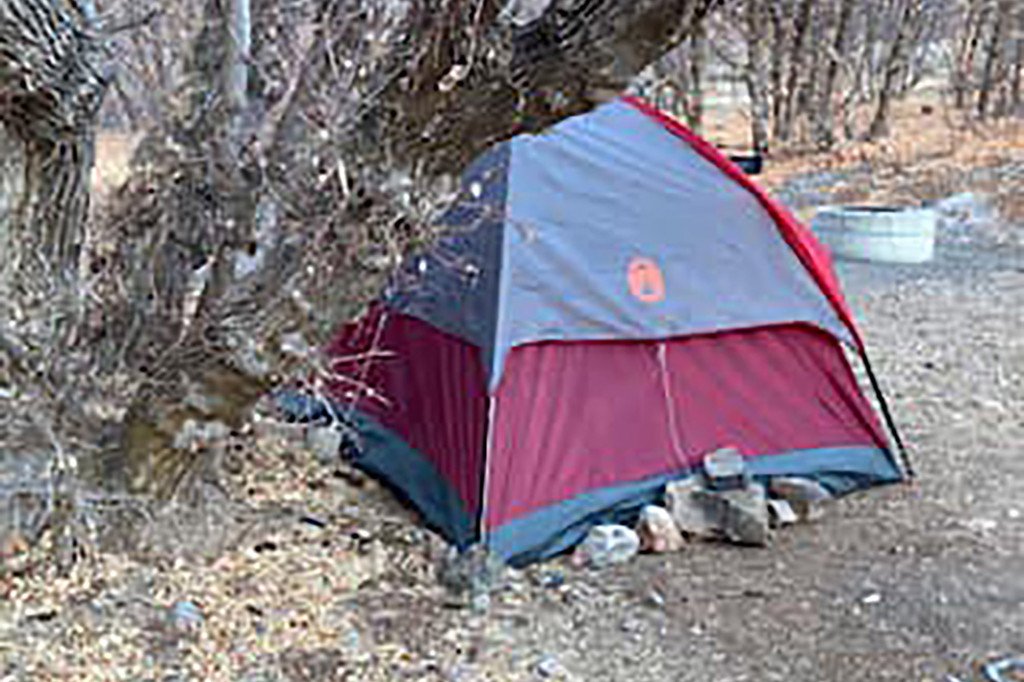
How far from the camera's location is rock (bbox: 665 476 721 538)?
450 cm

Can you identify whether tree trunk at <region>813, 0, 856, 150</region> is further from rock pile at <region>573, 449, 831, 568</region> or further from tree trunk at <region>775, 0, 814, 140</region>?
rock pile at <region>573, 449, 831, 568</region>

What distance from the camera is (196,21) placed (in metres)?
4.89

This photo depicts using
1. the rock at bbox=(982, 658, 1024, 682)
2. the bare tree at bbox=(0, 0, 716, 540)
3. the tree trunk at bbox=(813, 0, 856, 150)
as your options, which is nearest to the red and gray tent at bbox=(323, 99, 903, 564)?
the bare tree at bbox=(0, 0, 716, 540)

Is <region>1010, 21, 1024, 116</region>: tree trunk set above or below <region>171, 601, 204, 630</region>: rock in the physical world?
above

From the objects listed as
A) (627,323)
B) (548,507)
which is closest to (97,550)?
(548,507)

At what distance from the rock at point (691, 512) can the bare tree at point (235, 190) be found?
153 centimetres

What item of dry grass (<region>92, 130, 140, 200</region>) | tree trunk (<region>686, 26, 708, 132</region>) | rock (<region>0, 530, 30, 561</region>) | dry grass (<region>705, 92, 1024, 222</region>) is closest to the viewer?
rock (<region>0, 530, 30, 561</region>)

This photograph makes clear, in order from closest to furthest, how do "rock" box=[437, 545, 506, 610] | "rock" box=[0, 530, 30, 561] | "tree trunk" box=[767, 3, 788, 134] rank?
"rock" box=[0, 530, 30, 561] < "rock" box=[437, 545, 506, 610] < "tree trunk" box=[767, 3, 788, 134]

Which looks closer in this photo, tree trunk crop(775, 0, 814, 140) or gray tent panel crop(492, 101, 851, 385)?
gray tent panel crop(492, 101, 851, 385)

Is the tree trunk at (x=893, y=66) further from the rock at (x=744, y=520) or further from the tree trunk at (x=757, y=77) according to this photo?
the rock at (x=744, y=520)

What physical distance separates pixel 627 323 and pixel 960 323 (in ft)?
14.4

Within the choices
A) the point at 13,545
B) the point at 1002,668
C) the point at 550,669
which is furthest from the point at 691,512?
the point at 13,545

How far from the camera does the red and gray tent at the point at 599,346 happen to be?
4.35 meters

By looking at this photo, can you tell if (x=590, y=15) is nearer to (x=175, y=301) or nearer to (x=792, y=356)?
(x=175, y=301)
